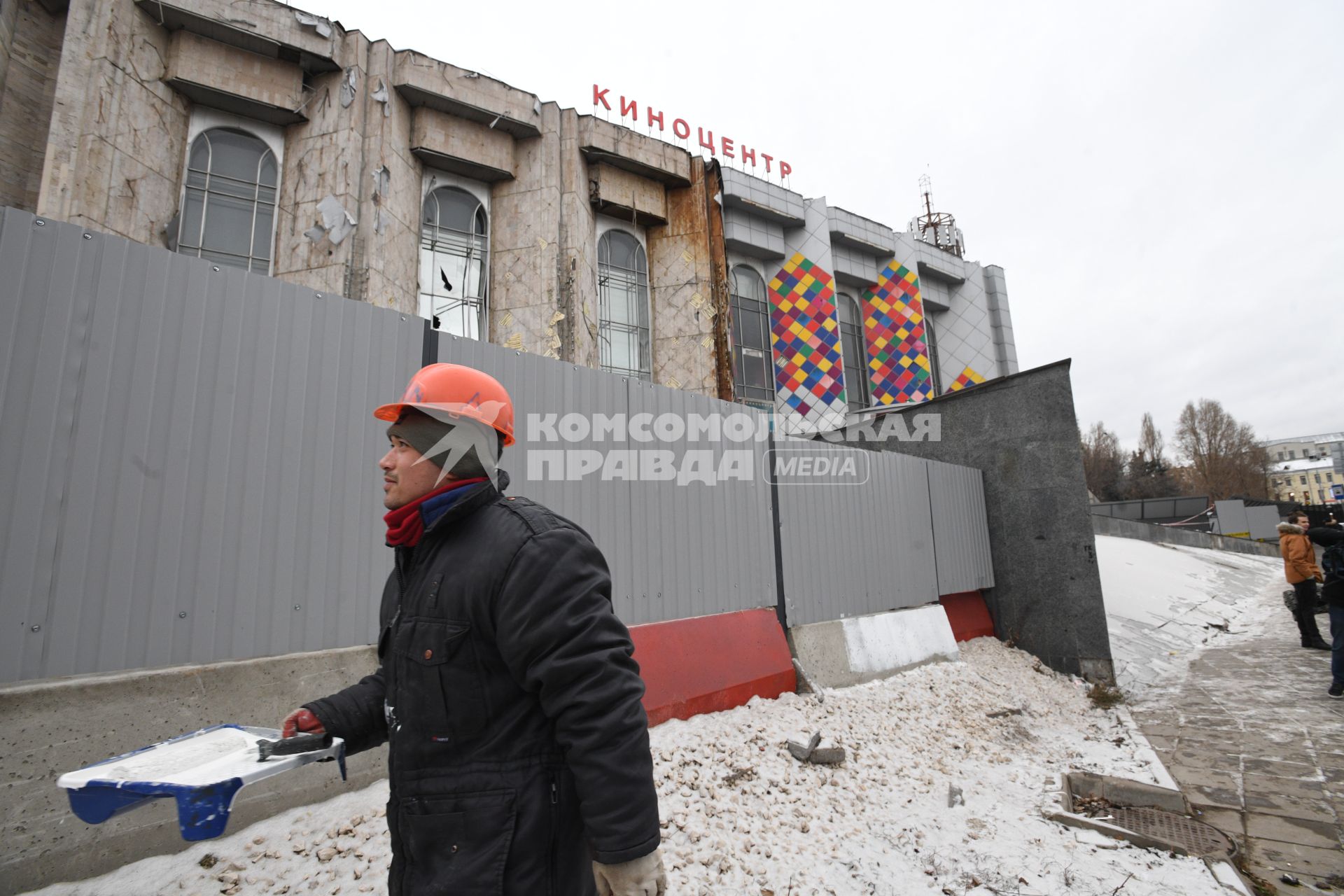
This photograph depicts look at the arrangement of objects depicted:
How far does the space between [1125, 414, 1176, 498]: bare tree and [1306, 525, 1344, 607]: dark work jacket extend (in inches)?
1944

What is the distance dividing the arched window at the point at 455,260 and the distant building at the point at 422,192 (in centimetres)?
4

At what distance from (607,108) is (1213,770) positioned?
16.0m

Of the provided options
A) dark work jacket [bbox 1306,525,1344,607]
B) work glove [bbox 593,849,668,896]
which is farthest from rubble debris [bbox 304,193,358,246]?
dark work jacket [bbox 1306,525,1344,607]

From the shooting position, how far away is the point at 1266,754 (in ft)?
16.7

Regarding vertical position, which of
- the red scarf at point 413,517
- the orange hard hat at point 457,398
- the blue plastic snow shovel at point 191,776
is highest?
A: the orange hard hat at point 457,398

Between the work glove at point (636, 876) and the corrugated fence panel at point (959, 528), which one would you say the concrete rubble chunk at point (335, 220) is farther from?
the work glove at point (636, 876)

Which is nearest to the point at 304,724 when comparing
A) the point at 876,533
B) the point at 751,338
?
the point at 876,533

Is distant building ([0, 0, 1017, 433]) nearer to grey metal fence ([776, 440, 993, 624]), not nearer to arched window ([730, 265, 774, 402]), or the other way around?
arched window ([730, 265, 774, 402])

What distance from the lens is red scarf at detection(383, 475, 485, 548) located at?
1646 mm

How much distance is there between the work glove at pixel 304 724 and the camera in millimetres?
1727

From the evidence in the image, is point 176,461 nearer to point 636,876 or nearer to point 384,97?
point 636,876

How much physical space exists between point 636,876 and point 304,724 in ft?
3.56

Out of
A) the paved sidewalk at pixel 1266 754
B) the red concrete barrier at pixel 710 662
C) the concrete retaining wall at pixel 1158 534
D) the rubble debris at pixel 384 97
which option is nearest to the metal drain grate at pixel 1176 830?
the paved sidewalk at pixel 1266 754

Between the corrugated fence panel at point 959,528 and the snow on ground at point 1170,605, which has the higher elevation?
the corrugated fence panel at point 959,528
